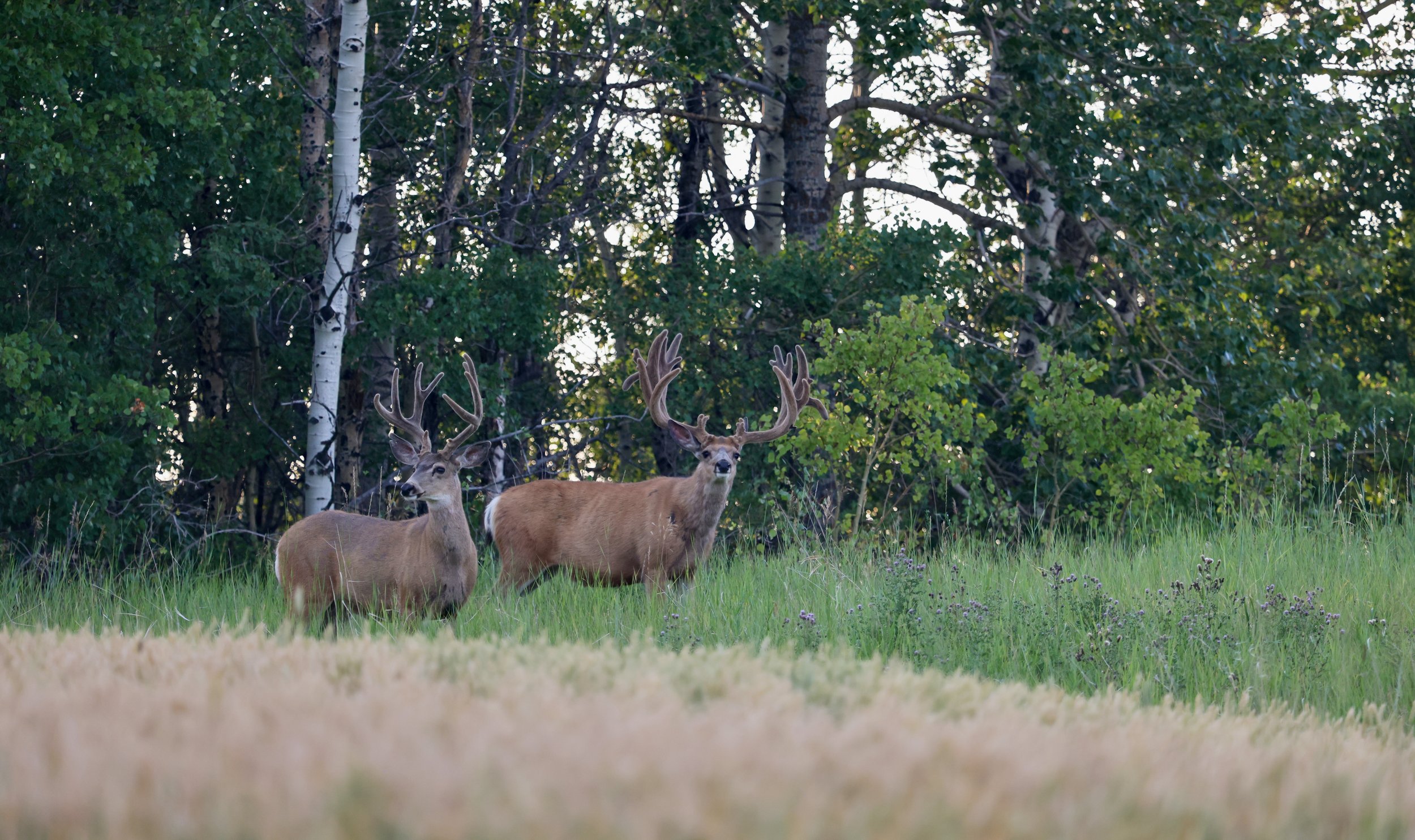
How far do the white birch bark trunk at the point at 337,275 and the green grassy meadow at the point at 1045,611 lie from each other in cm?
166

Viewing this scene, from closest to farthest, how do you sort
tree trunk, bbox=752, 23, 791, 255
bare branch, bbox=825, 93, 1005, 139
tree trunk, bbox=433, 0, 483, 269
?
tree trunk, bbox=433, 0, 483, 269, bare branch, bbox=825, 93, 1005, 139, tree trunk, bbox=752, 23, 791, 255

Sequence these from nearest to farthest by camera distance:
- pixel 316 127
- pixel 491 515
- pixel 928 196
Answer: pixel 491 515, pixel 316 127, pixel 928 196

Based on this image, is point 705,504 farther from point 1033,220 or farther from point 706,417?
point 1033,220

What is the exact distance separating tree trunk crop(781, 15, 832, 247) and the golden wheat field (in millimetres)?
14208

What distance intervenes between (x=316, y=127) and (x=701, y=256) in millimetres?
4360

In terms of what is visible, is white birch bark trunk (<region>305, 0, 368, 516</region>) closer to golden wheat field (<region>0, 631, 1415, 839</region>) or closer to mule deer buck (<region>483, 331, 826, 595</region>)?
mule deer buck (<region>483, 331, 826, 595</region>)

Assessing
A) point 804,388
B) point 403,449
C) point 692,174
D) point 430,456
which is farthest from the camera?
point 692,174

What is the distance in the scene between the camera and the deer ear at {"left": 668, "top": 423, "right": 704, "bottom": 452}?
10.0 meters

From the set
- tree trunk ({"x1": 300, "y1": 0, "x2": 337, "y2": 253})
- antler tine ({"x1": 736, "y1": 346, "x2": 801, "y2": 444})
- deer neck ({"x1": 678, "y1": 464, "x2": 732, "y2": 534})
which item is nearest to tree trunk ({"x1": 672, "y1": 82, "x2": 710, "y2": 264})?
tree trunk ({"x1": 300, "y1": 0, "x2": 337, "y2": 253})

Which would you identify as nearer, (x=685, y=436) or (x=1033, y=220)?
(x=685, y=436)

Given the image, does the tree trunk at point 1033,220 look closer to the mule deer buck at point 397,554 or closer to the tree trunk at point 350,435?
the tree trunk at point 350,435

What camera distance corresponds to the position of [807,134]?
16.2m

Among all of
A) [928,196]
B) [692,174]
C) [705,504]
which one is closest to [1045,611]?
[705,504]

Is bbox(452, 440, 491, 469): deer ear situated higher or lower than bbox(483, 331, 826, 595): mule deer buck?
higher
